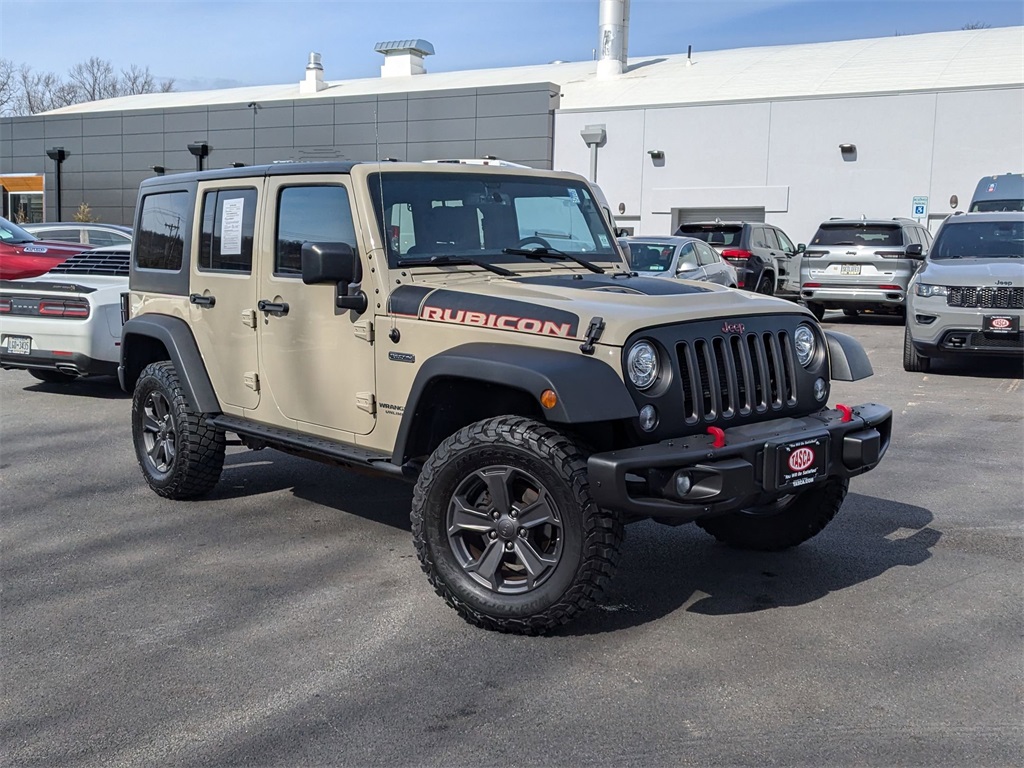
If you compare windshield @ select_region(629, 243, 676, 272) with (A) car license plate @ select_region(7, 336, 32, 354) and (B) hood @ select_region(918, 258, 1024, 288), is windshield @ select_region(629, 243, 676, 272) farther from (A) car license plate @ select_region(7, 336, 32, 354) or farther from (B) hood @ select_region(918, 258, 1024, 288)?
(A) car license plate @ select_region(7, 336, 32, 354)

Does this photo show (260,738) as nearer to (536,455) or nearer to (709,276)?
(536,455)

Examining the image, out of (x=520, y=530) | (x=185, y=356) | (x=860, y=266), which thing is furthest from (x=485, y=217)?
(x=860, y=266)

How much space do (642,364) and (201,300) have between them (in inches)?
116

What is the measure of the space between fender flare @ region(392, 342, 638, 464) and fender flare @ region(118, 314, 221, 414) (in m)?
2.05

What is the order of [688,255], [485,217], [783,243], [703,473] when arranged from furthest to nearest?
[783,243], [688,255], [485,217], [703,473]

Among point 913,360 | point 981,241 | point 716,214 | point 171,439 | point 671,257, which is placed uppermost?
point 716,214

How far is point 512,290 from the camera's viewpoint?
15.1ft

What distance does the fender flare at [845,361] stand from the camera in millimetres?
4891

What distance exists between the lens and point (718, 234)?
60.9ft

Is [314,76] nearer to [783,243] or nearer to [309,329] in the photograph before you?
[783,243]

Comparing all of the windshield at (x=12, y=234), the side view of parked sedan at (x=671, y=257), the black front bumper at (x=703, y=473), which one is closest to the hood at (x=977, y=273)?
the side view of parked sedan at (x=671, y=257)

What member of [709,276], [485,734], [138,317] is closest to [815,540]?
[485,734]

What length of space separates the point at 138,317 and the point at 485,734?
13.4 feet

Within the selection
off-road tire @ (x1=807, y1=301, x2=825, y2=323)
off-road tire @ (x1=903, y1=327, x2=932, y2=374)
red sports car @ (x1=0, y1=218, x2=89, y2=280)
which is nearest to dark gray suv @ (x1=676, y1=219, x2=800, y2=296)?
off-road tire @ (x1=807, y1=301, x2=825, y2=323)
